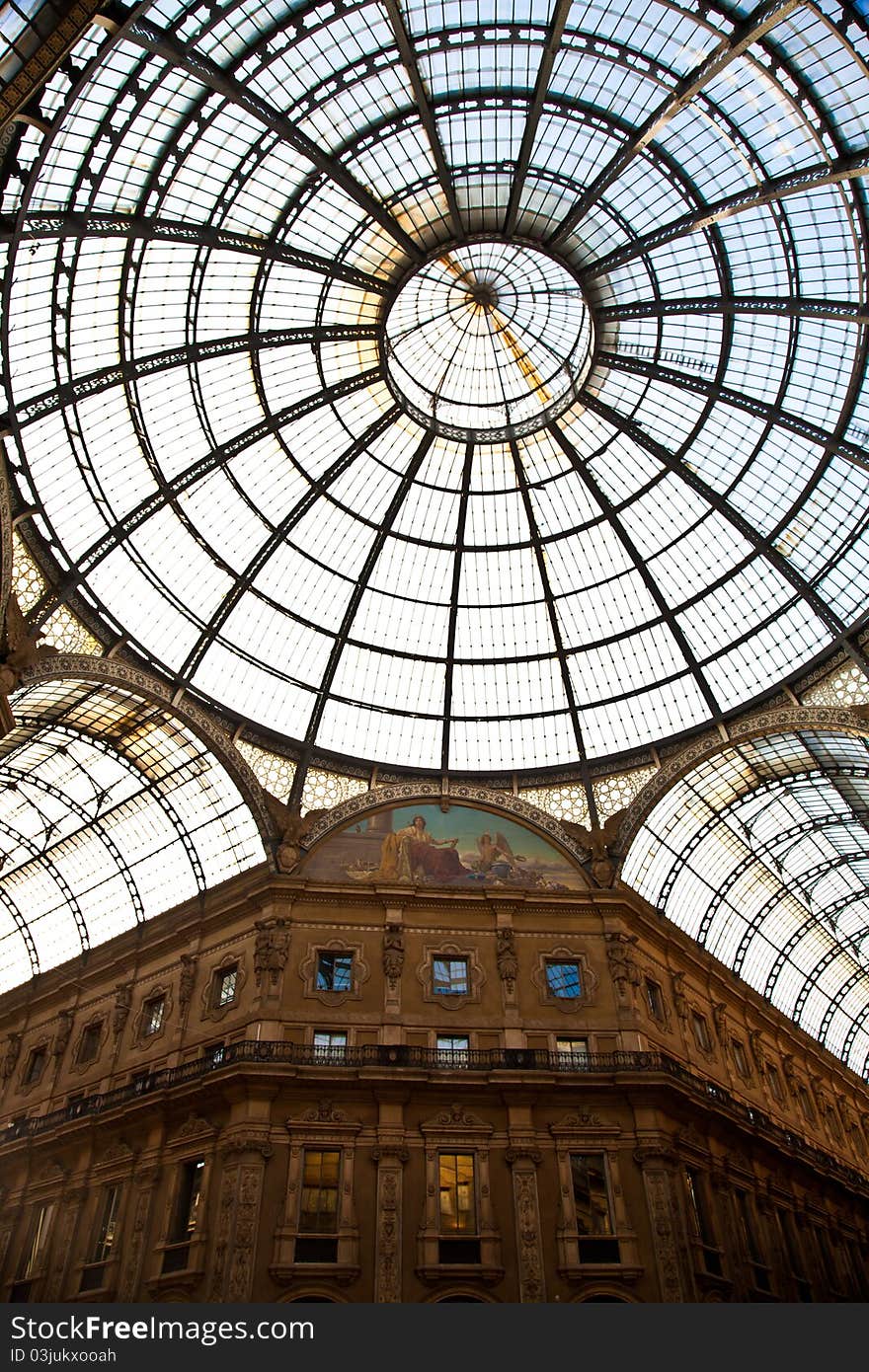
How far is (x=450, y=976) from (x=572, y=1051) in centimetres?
483

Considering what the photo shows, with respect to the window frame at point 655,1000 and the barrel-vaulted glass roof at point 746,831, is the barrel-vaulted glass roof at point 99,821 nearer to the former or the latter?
the window frame at point 655,1000

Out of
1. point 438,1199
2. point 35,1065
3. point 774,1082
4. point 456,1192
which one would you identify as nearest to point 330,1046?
point 438,1199

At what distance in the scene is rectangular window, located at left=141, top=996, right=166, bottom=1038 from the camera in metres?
36.0

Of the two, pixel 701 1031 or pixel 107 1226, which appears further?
pixel 701 1031

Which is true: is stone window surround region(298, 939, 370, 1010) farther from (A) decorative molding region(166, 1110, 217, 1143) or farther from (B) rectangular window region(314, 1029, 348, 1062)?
(A) decorative molding region(166, 1110, 217, 1143)

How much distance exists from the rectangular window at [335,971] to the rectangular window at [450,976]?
9.88ft

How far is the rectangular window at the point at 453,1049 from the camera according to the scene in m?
31.2

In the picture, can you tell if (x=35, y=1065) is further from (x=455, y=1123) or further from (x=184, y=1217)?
(x=455, y=1123)

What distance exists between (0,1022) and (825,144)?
46.8m

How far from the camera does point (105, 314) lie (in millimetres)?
29344

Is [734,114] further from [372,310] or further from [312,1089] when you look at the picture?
[312,1089]

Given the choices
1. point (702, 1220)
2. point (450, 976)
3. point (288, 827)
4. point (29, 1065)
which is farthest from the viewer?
point (29, 1065)

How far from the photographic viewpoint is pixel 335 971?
110ft

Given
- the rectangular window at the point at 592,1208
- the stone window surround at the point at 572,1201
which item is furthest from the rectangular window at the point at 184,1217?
the rectangular window at the point at 592,1208
